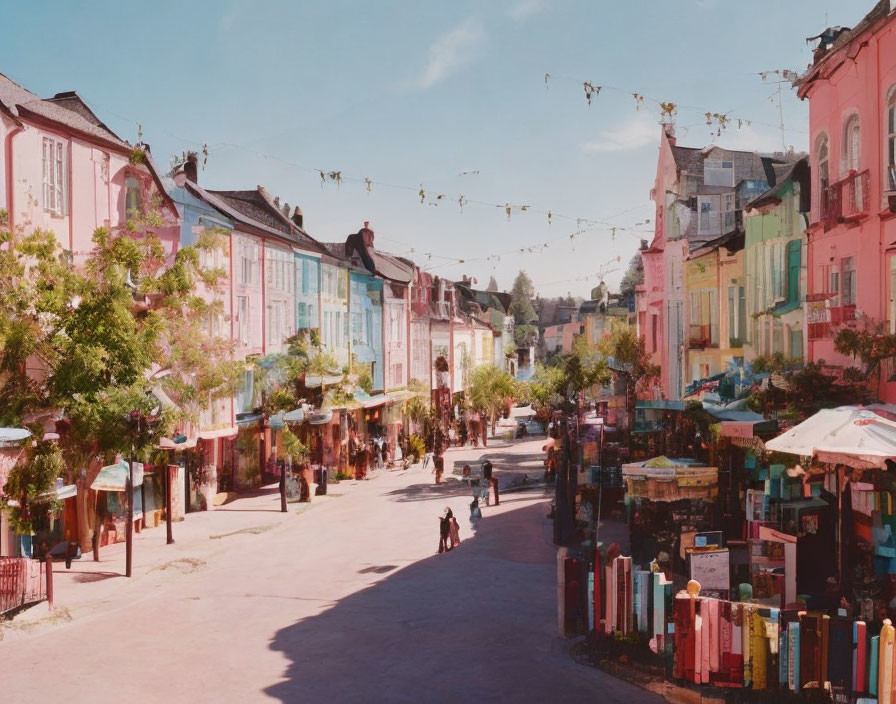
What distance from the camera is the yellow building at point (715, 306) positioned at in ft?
105

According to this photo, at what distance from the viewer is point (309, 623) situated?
672 inches

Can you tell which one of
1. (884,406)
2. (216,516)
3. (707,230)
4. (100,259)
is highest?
(707,230)

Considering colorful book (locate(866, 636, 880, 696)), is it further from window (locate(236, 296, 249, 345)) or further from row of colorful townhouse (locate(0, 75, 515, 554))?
window (locate(236, 296, 249, 345))

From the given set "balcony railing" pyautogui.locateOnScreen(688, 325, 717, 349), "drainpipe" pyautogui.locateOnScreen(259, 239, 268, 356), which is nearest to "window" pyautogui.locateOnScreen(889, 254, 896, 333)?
"balcony railing" pyautogui.locateOnScreen(688, 325, 717, 349)

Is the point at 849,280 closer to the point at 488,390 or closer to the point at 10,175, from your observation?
the point at 10,175

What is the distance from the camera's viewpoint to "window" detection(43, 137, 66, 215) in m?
23.5

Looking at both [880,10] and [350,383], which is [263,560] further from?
[880,10]

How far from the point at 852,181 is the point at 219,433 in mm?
22600

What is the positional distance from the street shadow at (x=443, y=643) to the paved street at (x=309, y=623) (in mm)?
40

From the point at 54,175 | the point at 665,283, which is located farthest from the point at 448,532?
the point at 665,283

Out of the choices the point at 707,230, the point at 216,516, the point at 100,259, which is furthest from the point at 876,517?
the point at 707,230

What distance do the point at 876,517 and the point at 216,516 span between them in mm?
21572

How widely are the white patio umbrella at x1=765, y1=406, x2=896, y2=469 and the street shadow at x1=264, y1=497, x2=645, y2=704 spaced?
4.46 meters

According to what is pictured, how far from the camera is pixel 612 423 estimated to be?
2992 cm
